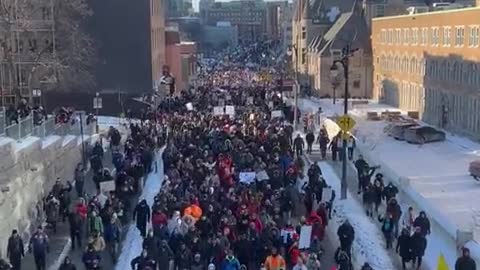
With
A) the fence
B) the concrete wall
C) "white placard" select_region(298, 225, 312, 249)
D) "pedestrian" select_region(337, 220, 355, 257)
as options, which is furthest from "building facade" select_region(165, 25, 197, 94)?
"white placard" select_region(298, 225, 312, 249)

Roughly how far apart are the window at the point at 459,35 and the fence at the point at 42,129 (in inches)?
942

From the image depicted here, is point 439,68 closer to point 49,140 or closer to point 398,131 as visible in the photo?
point 398,131

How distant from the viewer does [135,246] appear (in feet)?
66.4

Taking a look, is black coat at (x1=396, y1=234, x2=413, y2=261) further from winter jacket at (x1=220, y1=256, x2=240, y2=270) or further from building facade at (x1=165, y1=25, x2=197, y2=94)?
building facade at (x1=165, y1=25, x2=197, y2=94)

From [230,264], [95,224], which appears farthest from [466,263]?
[95,224]

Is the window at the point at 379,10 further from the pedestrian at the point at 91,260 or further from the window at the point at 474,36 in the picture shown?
the pedestrian at the point at 91,260

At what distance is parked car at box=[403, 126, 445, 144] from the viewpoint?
43.3 metres

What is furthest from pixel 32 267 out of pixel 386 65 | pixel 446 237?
pixel 386 65

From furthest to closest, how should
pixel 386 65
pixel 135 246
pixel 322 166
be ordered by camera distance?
pixel 386 65 < pixel 322 166 < pixel 135 246

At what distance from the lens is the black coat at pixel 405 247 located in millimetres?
17344

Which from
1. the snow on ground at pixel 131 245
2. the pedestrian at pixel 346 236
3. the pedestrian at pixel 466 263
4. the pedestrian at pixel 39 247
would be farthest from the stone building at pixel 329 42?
the pedestrian at pixel 466 263

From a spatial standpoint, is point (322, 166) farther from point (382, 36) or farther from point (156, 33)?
point (382, 36)

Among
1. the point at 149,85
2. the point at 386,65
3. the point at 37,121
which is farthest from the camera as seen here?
the point at 386,65

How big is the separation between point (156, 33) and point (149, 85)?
22.0 ft
